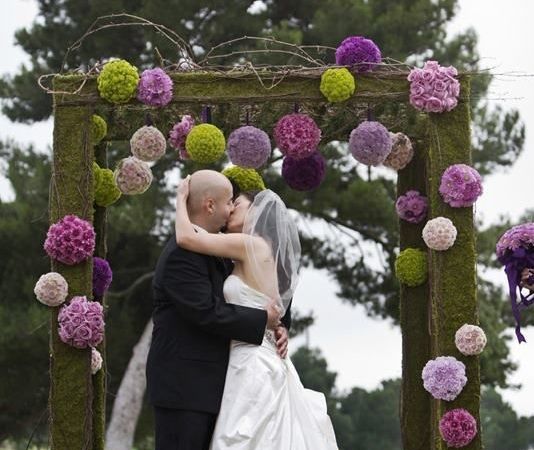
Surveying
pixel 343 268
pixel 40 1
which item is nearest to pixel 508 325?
pixel 343 268

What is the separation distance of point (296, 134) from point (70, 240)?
142 cm

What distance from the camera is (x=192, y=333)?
17.4 ft

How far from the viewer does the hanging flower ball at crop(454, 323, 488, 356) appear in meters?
6.23

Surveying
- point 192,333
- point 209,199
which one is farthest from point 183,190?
point 192,333

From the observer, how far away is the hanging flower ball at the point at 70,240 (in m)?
6.32

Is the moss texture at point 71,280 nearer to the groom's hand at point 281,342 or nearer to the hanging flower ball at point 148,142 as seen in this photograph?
the hanging flower ball at point 148,142

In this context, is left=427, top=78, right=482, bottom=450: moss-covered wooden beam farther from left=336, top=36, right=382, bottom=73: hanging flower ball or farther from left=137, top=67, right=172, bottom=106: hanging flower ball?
left=137, top=67, right=172, bottom=106: hanging flower ball

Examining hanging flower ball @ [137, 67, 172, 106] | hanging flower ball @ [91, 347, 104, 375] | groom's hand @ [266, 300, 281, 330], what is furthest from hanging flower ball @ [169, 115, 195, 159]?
groom's hand @ [266, 300, 281, 330]

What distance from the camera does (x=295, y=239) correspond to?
5609mm

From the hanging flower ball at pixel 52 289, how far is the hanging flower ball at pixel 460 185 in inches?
85.6

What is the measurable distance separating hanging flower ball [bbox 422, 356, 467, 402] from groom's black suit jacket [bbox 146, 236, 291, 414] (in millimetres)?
1373

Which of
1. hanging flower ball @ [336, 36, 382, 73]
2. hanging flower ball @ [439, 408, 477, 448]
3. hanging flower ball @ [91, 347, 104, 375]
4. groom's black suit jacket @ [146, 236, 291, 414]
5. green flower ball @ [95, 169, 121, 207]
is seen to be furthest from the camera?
green flower ball @ [95, 169, 121, 207]

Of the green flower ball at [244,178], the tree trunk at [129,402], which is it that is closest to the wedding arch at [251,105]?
the green flower ball at [244,178]

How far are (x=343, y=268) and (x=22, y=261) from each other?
4.14m
